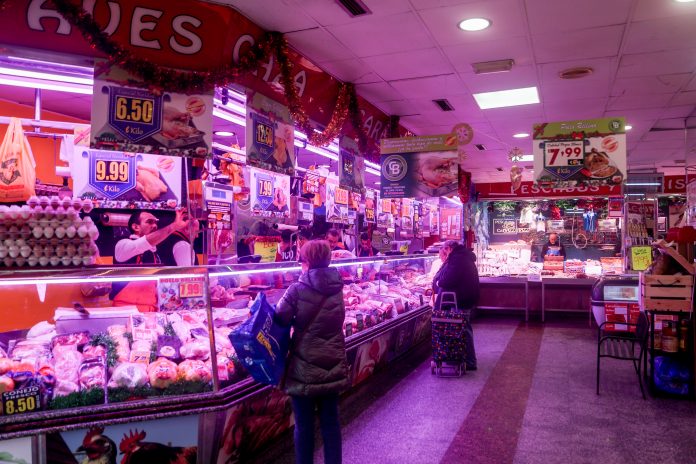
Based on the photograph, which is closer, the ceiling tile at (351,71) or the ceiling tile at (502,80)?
the ceiling tile at (351,71)

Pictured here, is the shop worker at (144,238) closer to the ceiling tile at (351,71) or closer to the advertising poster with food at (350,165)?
the advertising poster with food at (350,165)

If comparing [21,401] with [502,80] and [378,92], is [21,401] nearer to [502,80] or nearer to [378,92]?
[378,92]

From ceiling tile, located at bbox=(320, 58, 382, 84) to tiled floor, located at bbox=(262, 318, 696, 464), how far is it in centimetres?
373

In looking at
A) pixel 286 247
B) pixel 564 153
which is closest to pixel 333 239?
pixel 286 247

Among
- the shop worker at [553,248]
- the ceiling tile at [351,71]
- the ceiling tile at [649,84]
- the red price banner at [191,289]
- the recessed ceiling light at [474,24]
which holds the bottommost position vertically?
the red price banner at [191,289]

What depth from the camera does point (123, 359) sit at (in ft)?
11.0

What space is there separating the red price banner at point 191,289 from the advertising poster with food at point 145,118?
1305mm

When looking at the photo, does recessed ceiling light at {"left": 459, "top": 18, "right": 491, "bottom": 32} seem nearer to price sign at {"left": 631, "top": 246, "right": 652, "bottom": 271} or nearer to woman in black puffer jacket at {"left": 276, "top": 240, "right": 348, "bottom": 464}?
woman in black puffer jacket at {"left": 276, "top": 240, "right": 348, "bottom": 464}

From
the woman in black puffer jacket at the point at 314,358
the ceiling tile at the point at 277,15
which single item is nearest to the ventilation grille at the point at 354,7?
the ceiling tile at the point at 277,15

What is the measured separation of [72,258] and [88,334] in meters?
0.56

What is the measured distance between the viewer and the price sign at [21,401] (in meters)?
2.82

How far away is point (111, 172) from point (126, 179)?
20 cm

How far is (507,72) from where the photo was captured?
6531 mm

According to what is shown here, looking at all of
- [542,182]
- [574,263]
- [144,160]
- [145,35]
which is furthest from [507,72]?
[574,263]
